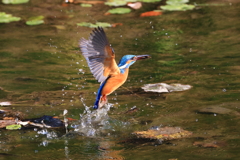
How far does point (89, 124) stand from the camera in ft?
14.7

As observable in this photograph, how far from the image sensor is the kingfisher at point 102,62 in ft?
13.5

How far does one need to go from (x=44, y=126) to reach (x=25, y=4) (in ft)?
17.2

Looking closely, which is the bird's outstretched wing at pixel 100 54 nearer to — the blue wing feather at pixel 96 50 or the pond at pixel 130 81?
the blue wing feather at pixel 96 50

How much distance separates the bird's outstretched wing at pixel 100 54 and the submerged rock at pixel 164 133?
661 millimetres

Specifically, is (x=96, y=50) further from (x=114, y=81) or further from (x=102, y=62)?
(x=114, y=81)

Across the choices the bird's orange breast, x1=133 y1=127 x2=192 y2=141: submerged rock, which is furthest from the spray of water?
x1=133 y1=127 x2=192 y2=141: submerged rock

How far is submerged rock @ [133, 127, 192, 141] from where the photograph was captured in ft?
13.2

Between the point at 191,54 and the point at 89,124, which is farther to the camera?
the point at 191,54

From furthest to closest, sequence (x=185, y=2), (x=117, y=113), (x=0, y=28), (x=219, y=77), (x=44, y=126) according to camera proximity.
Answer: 1. (x=185, y=2)
2. (x=0, y=28)
3. (x=219, y=77)
4. (x=117, y=113)
5. (x=44, y=126)

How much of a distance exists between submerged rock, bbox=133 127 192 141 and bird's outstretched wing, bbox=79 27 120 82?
0.66 m

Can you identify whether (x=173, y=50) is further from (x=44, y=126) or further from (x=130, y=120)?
(x=44, y=126)

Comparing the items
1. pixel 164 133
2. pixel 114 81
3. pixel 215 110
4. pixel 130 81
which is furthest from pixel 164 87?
pixel 164 133

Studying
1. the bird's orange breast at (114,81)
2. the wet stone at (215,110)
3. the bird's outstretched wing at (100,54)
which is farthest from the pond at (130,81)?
the bird's outstretched wing at (100,54)

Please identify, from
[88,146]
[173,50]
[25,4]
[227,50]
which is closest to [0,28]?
[25,4]
